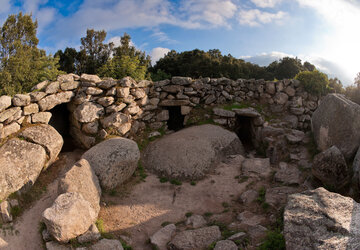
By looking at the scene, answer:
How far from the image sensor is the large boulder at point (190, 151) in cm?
935

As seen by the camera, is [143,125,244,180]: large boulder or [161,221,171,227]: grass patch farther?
[143,125,244,180]: large boulder

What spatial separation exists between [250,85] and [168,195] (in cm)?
787

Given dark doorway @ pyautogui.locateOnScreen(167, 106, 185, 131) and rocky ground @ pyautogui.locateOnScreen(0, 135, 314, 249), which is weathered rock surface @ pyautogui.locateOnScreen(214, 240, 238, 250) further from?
dark doorway @ pyautogui.locateOnScreen(167, 106, 185, 131)

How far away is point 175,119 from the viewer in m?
13.1

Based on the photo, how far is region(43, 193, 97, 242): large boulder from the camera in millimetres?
5508

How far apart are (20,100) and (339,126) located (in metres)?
10.2

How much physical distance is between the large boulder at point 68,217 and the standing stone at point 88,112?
13.8ft

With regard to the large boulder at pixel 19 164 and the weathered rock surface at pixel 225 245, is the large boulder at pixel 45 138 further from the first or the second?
the weathered rock surface at pixel 225 245

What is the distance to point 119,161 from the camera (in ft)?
27.2

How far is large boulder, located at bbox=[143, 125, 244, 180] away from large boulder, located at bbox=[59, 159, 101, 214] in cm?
264

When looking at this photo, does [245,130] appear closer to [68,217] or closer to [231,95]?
[231,95]

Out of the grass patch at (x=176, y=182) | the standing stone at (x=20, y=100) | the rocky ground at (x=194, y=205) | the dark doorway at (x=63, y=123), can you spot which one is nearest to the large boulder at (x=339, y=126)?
the rocky ground at (x=194, y=205)

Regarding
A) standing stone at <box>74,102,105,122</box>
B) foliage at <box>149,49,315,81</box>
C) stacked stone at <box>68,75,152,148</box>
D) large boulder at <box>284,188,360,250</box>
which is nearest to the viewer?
large boulder at <box>284,188,360,250</box>

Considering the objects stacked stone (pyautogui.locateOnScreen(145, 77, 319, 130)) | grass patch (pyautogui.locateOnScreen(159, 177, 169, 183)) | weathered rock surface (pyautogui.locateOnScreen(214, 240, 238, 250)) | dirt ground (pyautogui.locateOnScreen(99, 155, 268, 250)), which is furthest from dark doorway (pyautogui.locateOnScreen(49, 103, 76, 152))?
weathered rock surface (pyautogui.locateOnScreen(214, 240, 238, 250))
